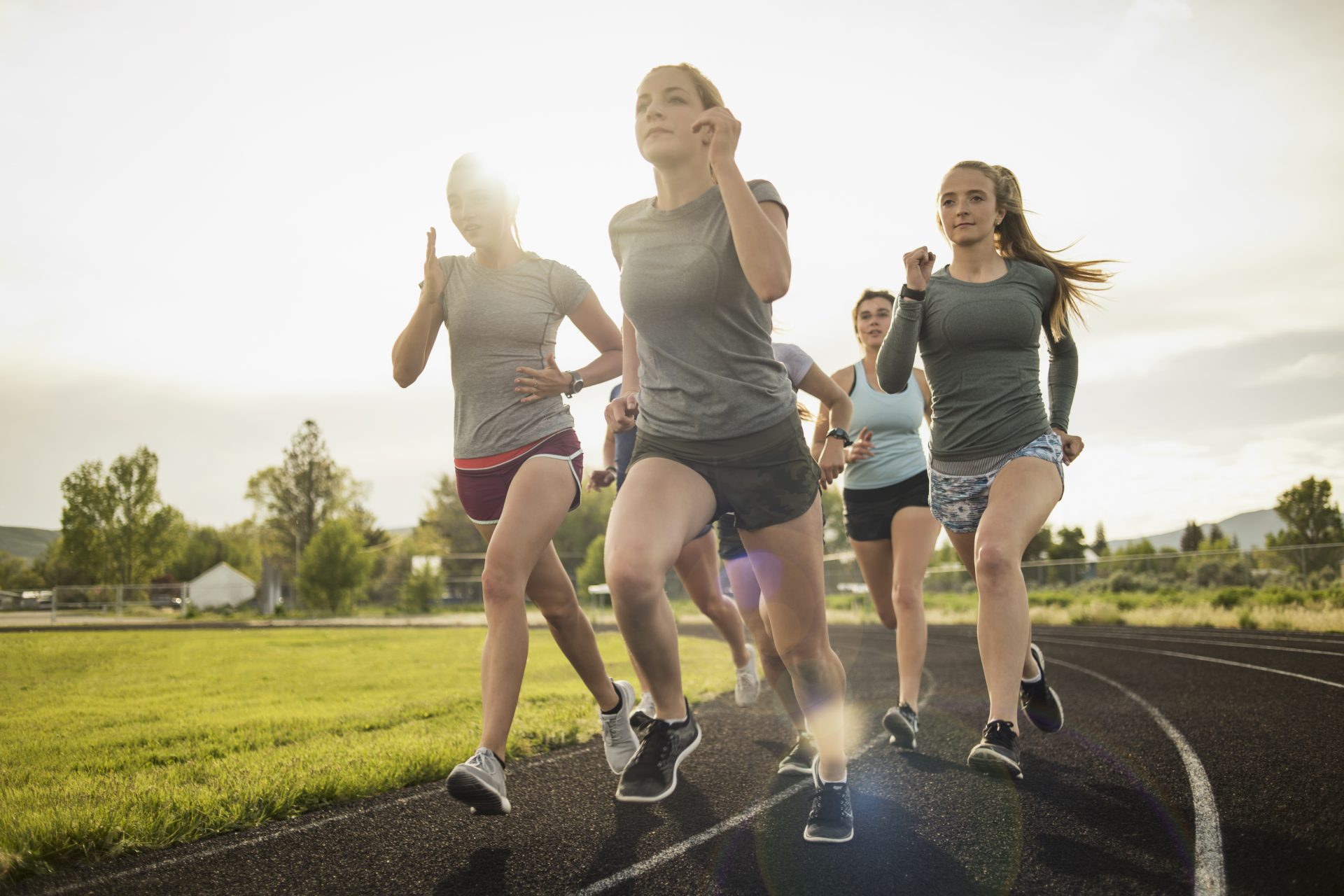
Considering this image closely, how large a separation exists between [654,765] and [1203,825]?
210cm

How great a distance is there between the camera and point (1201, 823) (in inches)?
132

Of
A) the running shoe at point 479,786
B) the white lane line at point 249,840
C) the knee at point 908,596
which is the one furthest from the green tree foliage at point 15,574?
the knee at point 908,596

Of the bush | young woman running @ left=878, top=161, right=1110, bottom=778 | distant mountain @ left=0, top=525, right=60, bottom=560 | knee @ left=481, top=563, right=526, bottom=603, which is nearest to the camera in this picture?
knee @ left=481, top=563, right=526, bottom=603

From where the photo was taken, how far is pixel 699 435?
3068 mm

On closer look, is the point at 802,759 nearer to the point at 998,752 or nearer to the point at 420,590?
the point at 998,752

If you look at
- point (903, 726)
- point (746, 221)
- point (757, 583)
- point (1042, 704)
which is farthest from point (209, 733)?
point (746, 221)

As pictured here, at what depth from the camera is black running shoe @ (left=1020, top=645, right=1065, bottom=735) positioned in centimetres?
453

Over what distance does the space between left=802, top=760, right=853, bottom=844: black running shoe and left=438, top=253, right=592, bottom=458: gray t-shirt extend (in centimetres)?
190

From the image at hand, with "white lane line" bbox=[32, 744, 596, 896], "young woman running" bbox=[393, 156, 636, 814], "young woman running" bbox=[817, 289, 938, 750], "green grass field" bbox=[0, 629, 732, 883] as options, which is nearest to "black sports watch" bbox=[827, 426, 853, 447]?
"young woman running" bbox=[817, 289, 938, 750]

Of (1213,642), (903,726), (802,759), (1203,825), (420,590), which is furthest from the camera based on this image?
(420,590)

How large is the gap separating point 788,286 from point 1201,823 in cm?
260

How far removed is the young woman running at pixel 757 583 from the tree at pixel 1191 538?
114712 millimetres

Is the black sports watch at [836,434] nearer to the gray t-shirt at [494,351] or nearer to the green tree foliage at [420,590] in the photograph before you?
the gray t-shirt at [494,351]

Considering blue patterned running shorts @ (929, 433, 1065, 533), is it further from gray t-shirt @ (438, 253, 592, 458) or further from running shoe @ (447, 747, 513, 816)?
running shoe @ (447, 747, 513, 816)
